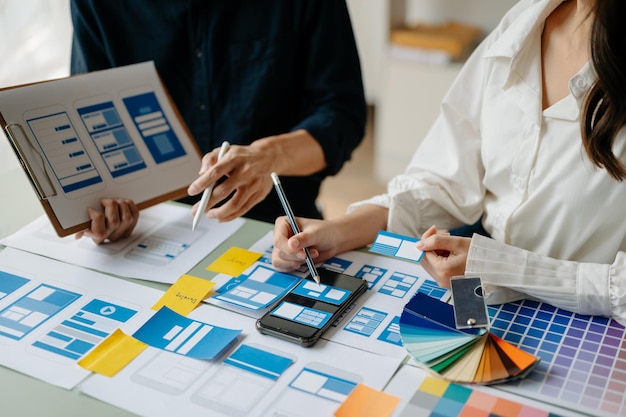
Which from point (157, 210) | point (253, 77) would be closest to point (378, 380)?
point (157, 210)

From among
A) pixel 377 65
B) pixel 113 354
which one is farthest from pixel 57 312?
pixel 377 65

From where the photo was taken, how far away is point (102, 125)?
129cm

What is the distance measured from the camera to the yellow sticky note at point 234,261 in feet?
3.84

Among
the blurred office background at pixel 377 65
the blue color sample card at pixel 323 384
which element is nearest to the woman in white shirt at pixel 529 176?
the blue color sample card at pixel 323 384

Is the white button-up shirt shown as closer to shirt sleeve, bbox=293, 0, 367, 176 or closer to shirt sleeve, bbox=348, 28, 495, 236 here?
shirt sleeve, bbox=348, 28, 495, 236

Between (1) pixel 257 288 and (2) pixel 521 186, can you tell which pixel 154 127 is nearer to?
(1) pixel 257 288

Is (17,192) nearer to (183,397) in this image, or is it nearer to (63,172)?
(63,172)

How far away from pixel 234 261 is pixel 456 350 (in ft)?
1.43

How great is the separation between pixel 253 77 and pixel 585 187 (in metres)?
0.80

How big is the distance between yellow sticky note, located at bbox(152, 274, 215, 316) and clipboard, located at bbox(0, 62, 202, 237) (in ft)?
0.78

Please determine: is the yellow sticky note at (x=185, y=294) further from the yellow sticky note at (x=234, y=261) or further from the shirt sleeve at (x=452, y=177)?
the shirt sleeve at (x=452, y=177)

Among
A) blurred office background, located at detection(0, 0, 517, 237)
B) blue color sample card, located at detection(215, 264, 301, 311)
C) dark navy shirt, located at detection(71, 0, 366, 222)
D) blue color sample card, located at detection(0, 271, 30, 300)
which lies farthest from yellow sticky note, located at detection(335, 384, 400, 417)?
blurred office background, located at detection(0, 0, 517, 237)

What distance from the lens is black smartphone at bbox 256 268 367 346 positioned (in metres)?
0.99

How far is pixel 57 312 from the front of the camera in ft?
3.54
